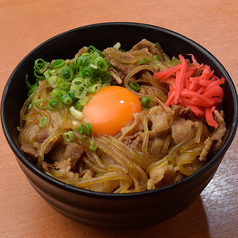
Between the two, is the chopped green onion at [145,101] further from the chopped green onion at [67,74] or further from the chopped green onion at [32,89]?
the chopped green onion at [32,89]

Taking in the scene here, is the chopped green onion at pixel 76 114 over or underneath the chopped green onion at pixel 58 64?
underneath

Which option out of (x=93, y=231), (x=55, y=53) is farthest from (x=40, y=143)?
(x=55, y=53)

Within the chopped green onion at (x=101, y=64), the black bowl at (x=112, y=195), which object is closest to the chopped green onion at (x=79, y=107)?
the chopped green onion at (x=101, y=64)

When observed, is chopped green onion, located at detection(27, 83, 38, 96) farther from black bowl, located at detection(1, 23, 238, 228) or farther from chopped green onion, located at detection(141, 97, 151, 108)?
chopped green onion, located at detection(141, 97, 151, 108)

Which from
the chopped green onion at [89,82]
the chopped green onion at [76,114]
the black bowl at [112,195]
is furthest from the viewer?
the chopped green onion at [89,82]

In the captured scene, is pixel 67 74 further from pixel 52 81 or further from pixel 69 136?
pixel 69 136

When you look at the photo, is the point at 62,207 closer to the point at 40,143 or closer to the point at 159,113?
the point at 40,143
